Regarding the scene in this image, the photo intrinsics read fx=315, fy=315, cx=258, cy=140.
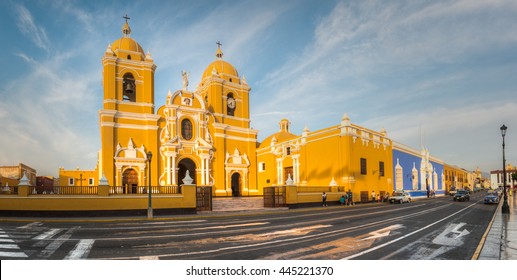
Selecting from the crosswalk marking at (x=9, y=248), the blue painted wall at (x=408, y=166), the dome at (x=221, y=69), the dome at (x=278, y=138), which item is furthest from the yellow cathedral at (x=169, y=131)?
the blue painted wall at (x=408, y=166)

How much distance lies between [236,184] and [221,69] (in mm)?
14911

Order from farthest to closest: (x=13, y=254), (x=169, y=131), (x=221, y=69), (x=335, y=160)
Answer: (x=221, y=69) → (x=169, y=131) → (x=335, y=160) → (x=13, y=254)

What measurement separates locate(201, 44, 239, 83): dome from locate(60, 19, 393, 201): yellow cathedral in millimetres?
159

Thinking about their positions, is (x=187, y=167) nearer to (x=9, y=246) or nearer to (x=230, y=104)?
(x=230, y=104)

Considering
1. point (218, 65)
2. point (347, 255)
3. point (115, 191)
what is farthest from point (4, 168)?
point (347, 255)

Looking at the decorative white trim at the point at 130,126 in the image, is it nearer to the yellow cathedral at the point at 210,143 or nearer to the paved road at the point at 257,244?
the yellow cathedral at the point at 210,143

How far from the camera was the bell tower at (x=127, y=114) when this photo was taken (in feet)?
99.1

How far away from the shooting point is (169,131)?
A: 33.3m

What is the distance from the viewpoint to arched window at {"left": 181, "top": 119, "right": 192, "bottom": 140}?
3462 cm

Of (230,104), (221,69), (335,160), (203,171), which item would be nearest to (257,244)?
(335,160)

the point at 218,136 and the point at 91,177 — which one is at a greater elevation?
the point at 218,136

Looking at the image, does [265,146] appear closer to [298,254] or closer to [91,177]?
[298,254]

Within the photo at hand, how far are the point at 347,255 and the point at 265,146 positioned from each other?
3403cm
